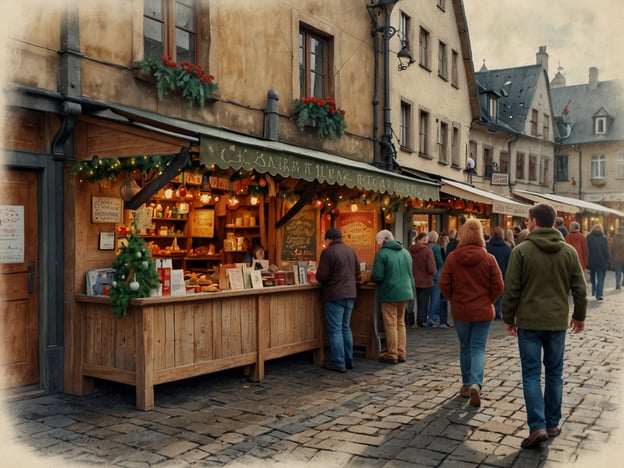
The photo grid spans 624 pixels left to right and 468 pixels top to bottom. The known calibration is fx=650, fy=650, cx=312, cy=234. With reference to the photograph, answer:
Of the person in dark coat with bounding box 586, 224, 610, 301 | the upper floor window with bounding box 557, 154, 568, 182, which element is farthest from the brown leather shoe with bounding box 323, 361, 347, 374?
the upper floor window with bounding box 557, 154, 568, 182

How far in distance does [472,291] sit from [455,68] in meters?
16.3

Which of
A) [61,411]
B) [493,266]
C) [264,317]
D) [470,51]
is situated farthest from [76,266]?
[470,51]

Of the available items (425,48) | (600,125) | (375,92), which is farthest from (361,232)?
(600,125)

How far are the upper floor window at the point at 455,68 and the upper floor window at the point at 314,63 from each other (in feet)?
30.6

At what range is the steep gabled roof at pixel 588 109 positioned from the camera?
40.3 metres

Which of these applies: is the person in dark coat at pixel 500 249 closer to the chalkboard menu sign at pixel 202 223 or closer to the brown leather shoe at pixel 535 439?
the chalkboard menu sign at pixel 202 223

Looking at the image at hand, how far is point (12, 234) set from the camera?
23.1 feet

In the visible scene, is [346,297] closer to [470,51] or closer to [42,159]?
[42,159]

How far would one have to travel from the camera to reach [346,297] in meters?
8.73

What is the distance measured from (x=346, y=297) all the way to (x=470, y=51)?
15909 millimetres

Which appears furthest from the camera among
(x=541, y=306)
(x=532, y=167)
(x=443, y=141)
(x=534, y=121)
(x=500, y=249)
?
(x=534, y=121)

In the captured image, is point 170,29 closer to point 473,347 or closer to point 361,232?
point 473,347

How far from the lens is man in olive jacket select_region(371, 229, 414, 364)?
9.23m

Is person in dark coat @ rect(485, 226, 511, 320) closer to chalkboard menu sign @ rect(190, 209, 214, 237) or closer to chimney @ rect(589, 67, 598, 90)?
chalkboard menu sign @ rect(190, 209, 214, 237)
